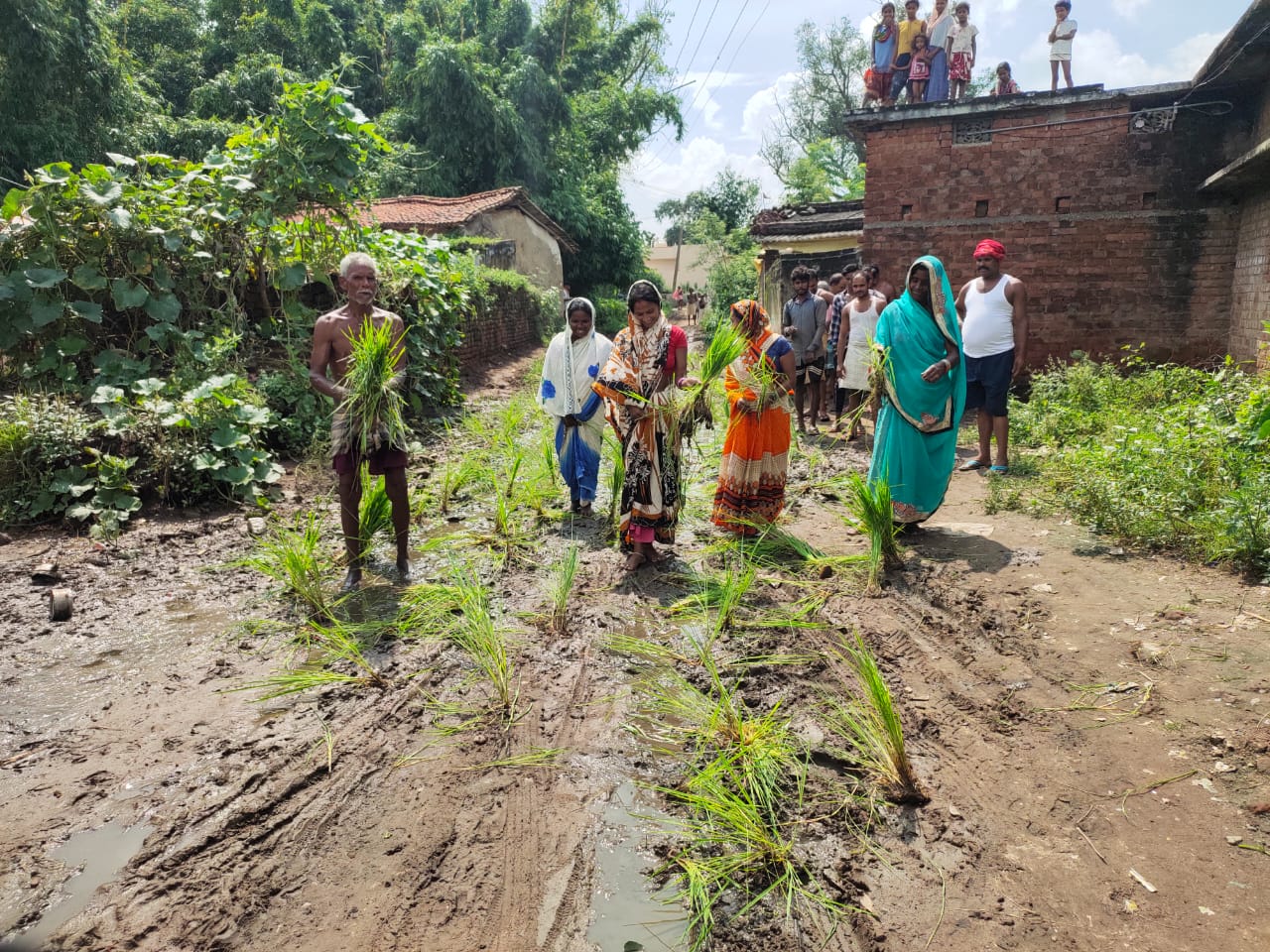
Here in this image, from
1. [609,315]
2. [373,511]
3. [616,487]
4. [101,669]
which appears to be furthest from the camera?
[609,315]

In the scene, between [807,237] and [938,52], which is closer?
[938,52]

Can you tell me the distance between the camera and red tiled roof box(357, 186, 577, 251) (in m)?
18.1

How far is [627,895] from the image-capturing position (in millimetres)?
2297

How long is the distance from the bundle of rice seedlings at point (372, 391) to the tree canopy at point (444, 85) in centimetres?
1657

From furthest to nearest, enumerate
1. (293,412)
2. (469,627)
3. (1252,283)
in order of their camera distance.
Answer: (1252,283), (293,412), (469,627)

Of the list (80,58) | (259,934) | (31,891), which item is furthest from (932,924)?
(80,58)

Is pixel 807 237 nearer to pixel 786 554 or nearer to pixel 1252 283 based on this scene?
pixel 1252 283

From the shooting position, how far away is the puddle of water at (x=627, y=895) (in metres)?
2.15

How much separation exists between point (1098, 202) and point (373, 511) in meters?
9.51

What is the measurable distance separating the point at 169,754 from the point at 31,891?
26.6 inches

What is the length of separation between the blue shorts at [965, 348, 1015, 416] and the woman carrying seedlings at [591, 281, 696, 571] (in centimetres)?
272

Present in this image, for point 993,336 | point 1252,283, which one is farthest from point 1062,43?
point 993,336

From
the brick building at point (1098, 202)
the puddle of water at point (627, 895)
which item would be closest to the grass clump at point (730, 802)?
the puddle of water at point (627, 895)

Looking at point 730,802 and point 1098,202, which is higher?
point 1098,202
